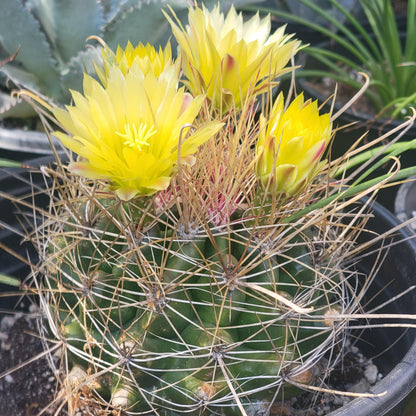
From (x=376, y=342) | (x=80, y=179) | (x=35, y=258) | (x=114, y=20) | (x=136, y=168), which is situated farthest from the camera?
(x=114, y=20)

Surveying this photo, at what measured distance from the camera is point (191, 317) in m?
0.48

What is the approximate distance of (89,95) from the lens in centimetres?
42

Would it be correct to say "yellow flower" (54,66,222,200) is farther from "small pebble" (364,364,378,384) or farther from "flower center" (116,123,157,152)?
"small pebble" (364,364,378,384)

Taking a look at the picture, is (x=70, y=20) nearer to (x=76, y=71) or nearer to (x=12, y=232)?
(x=76, y=71)

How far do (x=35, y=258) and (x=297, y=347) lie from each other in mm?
513

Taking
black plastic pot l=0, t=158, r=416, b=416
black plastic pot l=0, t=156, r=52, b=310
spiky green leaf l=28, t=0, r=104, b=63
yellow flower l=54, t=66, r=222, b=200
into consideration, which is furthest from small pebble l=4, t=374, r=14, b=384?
spiky green leaf l=28, t=0, r=104, b=63

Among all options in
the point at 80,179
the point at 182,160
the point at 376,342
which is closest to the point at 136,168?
the point at 182,160

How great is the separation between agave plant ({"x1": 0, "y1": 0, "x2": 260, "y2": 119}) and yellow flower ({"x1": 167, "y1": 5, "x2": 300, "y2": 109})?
1.43 ft

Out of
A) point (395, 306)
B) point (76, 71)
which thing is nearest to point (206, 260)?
point (395, 306)

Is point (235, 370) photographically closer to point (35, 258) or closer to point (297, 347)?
point (297, 347)

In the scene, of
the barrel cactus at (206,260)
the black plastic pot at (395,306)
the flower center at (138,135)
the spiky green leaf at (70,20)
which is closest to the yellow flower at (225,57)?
the barrel cactus at (206,260)

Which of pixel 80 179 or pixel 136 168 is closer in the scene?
pixel 136 168

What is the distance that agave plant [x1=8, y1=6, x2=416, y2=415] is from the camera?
440 millimetres

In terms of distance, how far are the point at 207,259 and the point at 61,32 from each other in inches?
26.3
